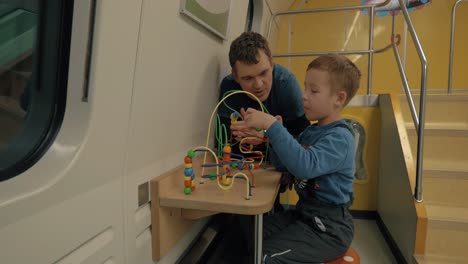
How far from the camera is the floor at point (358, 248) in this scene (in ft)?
5.12

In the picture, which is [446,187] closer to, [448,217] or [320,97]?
[448,217]

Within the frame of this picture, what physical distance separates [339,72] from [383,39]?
323 cm

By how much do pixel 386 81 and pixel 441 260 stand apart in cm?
280

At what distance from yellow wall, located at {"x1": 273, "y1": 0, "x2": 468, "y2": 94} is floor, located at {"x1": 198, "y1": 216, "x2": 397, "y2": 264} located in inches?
83.7

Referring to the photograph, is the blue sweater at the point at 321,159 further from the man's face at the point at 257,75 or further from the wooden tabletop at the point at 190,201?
the man's face at the point at 257,75

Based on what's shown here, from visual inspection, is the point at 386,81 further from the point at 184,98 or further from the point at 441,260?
the point at 184,98

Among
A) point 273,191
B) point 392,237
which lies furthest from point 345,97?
point 392,237

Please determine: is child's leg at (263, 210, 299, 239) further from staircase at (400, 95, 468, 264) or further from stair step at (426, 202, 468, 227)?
stair step at (426, 202, 468, 227)

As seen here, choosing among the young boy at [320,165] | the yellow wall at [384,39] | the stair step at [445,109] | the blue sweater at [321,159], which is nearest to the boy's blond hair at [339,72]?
the young boy at [320,165]

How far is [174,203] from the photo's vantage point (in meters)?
0.96

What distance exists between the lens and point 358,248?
1.94m

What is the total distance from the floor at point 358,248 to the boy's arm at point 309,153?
728 millimetres

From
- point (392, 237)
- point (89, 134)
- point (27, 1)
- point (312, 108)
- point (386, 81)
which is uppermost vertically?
point (386, 81)

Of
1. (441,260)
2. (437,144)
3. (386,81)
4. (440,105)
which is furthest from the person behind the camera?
(386,81)
